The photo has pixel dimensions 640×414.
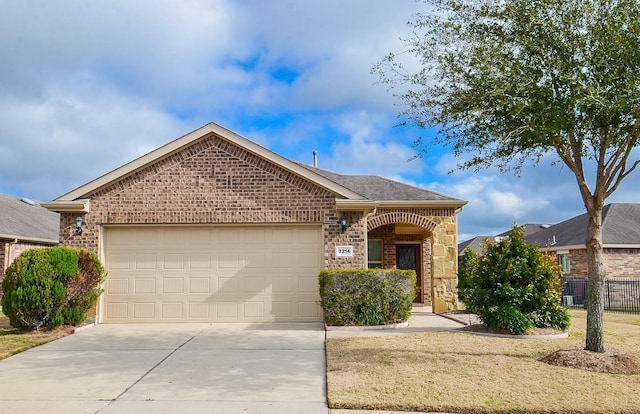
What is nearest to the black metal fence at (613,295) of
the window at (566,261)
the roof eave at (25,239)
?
the window at (566,261)

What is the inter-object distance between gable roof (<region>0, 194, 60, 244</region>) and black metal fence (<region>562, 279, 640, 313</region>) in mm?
19756

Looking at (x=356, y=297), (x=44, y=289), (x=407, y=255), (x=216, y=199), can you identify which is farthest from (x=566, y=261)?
(x=44, y=289)

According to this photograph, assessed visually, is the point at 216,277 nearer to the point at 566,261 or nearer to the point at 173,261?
the point at 173,261

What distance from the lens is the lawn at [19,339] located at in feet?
31.9

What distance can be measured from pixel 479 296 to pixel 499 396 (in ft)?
16.7

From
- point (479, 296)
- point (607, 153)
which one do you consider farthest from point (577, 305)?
point (607, 153)

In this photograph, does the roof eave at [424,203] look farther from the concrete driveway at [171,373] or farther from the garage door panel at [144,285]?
the garage door panel at [144,285]

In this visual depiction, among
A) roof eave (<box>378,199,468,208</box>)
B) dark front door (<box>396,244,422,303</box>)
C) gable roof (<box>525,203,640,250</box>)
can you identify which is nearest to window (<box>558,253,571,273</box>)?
gable roof (<box>525,203,640,250</box>)

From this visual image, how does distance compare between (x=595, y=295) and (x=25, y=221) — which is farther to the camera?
(x=25, y=221)

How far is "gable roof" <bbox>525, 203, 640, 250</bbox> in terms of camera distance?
23641mm

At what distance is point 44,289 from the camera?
11562mm

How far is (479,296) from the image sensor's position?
1145cm

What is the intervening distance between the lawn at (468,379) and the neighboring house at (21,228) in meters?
Result: 14.0

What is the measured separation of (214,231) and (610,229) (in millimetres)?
18671
